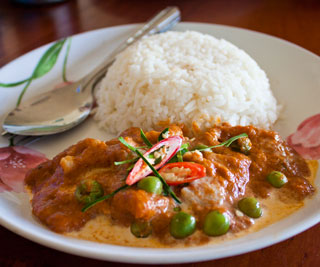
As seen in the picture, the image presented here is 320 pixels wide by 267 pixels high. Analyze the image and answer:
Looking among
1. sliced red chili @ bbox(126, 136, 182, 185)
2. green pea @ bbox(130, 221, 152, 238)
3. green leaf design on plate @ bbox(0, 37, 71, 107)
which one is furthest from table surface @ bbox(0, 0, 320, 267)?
green pea @ bbox(130, 221, 152, 238)

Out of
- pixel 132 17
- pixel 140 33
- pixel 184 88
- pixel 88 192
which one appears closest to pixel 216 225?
pixel 88 192

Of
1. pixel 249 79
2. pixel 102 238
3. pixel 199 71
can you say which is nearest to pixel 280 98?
pixel 249 79

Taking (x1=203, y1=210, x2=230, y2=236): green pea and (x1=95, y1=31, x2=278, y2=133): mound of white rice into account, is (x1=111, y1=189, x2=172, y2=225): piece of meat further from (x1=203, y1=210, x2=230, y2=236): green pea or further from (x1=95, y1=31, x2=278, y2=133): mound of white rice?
(x1=95, y1=31, x2=278, y2=133): mound of white rice

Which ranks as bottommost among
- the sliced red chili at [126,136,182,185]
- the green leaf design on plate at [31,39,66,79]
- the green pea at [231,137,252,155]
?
the green pea at [231,137,252,155]

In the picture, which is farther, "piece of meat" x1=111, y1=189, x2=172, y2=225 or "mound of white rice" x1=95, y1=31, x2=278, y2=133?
"mound of white rice" x1=95, y1=31, x2=278, y2=133

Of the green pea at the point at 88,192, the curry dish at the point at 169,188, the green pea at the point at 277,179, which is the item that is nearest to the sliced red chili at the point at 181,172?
the curry dish at the point at 169,188

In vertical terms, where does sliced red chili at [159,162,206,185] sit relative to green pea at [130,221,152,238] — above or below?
above

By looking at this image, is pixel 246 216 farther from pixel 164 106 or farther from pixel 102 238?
pixel 164 106
